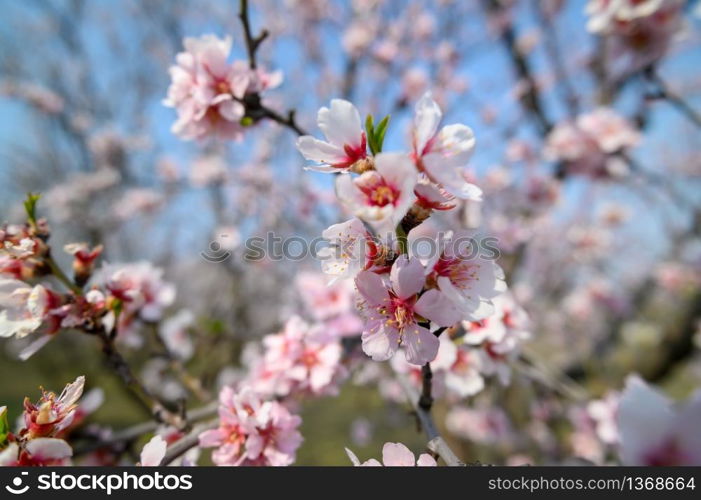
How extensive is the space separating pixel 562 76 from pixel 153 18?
341 inches

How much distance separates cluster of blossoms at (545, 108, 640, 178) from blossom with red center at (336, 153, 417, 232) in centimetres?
268

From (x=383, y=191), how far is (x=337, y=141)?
0.15 meters

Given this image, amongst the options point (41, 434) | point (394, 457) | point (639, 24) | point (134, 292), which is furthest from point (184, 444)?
point (639, 24)

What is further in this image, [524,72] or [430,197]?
[524,72]

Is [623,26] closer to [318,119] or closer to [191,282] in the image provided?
[318,119]

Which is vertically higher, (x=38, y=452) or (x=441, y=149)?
(x=441, y=149)

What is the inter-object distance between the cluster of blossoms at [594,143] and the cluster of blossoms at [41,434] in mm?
3199

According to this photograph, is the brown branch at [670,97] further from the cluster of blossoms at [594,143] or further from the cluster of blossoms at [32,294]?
the cluster of blossoms at [32,294]

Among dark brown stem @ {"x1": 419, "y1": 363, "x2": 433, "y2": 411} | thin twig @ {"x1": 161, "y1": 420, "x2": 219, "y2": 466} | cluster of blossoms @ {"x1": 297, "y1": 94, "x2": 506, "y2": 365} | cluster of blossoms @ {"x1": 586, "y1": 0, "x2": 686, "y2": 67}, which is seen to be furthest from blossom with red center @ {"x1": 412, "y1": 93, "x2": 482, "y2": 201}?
cluster of blossoms @ {"x1": 586, "y1": 0, "x2": 686, "y2": 67}

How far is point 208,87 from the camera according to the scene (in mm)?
1231

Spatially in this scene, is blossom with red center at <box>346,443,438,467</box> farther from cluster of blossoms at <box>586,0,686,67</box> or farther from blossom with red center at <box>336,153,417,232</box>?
cluster of blossoms at <box>586,0,686,67</box>

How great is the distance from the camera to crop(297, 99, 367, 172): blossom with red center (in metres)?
0.77

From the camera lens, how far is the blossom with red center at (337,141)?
2.51 ft

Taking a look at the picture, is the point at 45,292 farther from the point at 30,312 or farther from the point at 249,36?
the point at 249,36
